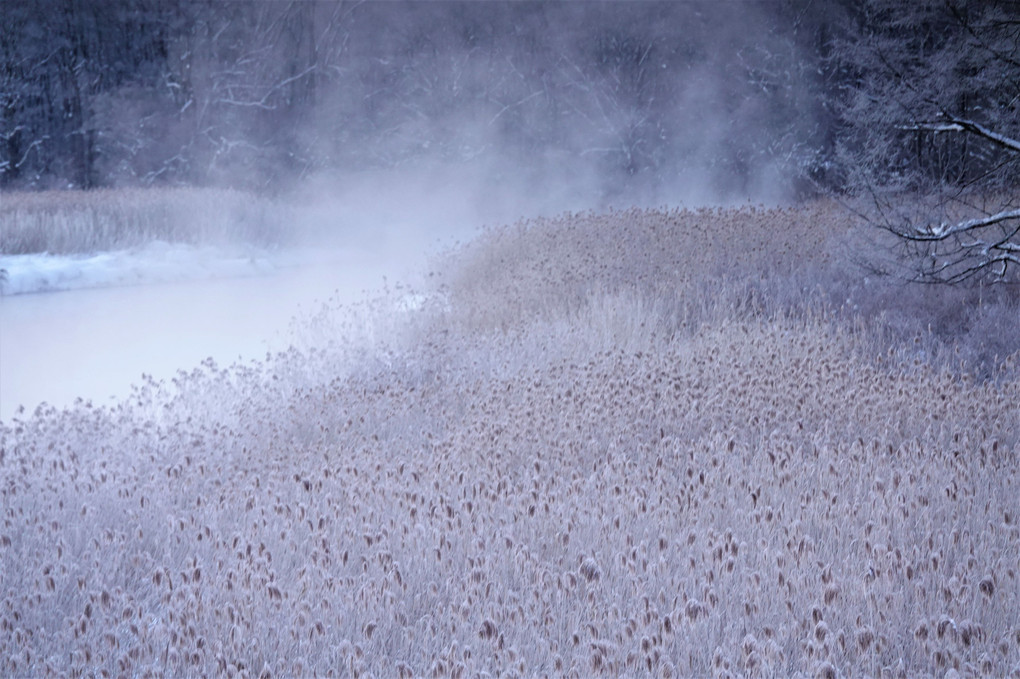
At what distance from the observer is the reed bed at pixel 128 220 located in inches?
472

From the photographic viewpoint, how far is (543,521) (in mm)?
2971

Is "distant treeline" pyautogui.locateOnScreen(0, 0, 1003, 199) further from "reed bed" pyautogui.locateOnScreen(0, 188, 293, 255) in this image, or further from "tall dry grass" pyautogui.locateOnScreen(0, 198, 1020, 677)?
"tall dry grass" pyautogui.locateOnScreen(0, 198, 1020, 677)

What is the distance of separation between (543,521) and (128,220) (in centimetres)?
1260

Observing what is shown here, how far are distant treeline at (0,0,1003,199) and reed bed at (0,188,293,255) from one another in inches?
211

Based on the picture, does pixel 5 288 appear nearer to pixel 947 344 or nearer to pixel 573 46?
pixel 947 344

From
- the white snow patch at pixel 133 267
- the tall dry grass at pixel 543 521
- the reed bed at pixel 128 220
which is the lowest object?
the white snow patch at pixel 133 267

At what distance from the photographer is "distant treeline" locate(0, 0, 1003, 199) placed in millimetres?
19109

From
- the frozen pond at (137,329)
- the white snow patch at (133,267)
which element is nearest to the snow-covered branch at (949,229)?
the frozen pond at (137,329)

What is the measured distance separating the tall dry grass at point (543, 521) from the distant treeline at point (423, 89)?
15696mm

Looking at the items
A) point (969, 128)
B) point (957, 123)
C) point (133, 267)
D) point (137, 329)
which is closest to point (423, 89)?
point (133, 267)

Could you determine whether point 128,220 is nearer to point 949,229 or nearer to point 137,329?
point 137,329

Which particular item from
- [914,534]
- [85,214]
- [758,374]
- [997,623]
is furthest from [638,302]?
[85,214]

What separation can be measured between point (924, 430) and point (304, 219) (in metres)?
15.2

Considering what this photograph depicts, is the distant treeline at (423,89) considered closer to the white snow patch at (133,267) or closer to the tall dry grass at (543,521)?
the white snow patch at (133,267)
